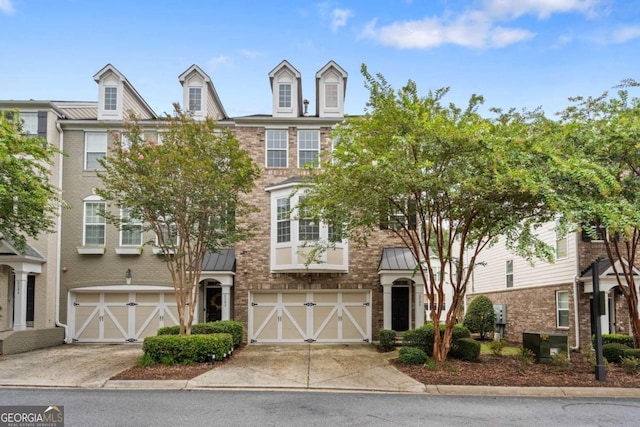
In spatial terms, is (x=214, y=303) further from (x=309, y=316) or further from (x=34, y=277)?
(x=34, y=277)

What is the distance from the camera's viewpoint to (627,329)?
18.8m

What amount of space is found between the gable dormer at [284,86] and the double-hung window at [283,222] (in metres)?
3.53

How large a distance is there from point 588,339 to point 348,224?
9943 millimetres

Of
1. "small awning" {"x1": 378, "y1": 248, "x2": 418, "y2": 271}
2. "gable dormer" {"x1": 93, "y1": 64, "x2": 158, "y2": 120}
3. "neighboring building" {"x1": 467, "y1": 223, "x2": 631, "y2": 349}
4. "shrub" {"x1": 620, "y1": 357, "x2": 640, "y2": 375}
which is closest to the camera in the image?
"shrub" {"x1": 620, "y1": 357, "x2": 640, "y2": 375}

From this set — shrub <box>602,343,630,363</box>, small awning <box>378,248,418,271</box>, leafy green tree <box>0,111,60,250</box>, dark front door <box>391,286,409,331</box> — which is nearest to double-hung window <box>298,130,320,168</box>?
small awning <box>378,248,418,271</box>

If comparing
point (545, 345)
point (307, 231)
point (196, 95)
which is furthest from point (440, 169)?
point (196, 95)

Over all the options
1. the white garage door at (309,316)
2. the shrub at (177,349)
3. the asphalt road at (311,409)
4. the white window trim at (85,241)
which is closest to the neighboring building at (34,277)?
the white window trim at (85,241)

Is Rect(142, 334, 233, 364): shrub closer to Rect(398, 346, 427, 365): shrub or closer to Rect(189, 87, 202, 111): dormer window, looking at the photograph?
Rect(398, 346, 427, 365): shrub

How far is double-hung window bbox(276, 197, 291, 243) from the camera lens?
1917 cm

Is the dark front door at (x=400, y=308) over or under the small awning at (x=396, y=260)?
under

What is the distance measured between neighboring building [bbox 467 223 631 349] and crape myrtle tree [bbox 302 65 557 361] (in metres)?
3.82

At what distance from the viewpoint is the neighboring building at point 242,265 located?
19422mm

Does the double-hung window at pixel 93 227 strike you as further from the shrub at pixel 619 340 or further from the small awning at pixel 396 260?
the shrub at pixel 619 340

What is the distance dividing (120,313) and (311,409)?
1325cm
